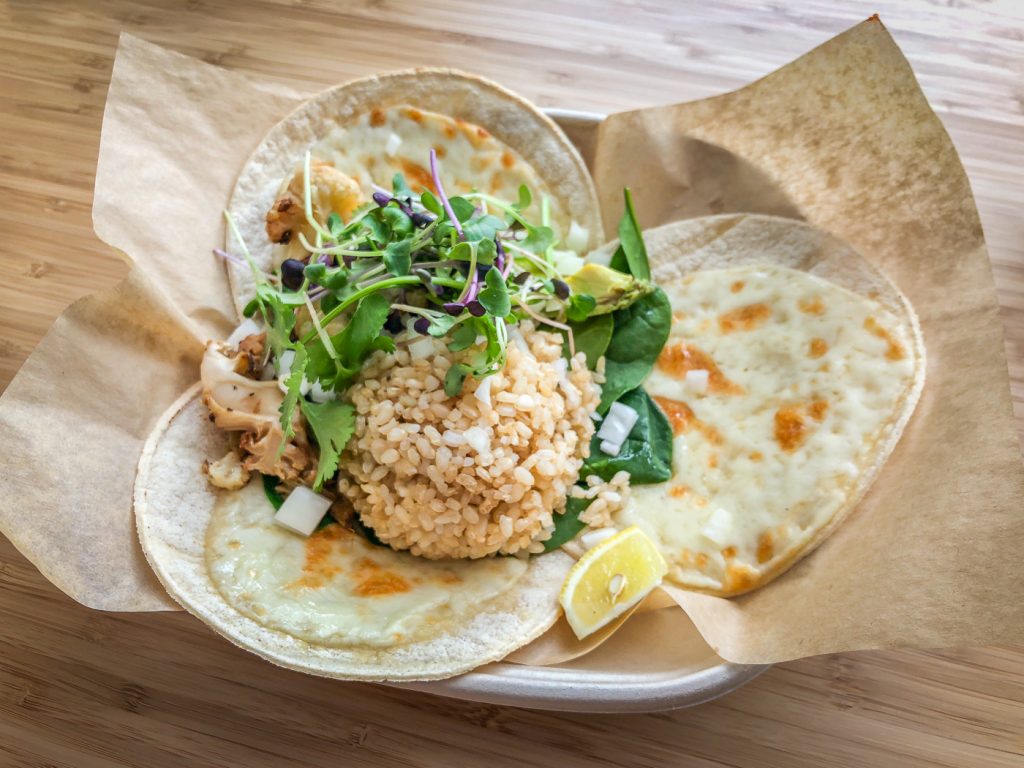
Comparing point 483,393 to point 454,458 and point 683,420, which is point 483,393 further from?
point 683,420

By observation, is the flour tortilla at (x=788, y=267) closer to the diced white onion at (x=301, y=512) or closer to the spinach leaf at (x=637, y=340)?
the spinach leaf at (x=637, y=340)

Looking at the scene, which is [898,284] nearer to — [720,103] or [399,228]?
[720,103]

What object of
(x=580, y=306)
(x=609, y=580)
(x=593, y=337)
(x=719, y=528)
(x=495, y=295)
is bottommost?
(x=609, y=580)

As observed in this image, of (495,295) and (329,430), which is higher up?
(495,295)

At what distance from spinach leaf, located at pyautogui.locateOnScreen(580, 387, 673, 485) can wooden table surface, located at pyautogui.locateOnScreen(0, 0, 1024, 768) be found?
0.76m

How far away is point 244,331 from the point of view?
294cm

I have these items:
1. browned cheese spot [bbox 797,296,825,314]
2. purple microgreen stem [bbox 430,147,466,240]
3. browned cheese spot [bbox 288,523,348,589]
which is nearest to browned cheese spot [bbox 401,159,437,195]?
purple microgreen stem [bbox 430,147,466,240]

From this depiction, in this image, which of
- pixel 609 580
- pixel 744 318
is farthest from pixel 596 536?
pixel 744 318

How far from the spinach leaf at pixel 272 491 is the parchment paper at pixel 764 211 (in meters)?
0.42

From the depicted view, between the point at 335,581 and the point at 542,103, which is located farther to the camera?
the point at 542,103

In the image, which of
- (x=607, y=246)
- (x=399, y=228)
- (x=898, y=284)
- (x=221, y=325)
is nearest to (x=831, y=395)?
(x=898, y=284)

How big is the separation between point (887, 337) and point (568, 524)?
47.0 inches

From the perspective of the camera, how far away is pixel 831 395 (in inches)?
104

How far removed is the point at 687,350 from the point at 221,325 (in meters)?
1.72
